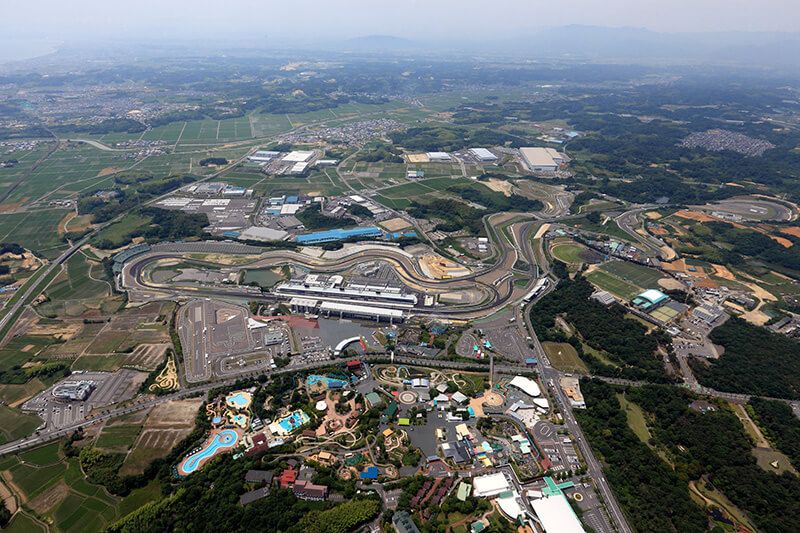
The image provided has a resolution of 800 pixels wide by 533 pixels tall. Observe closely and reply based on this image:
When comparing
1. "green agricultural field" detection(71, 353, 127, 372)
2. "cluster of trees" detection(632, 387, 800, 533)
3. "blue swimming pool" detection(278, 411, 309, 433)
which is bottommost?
"green agricultural field" detection(71, 353, 127, 372)

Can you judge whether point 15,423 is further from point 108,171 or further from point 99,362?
point 108,171

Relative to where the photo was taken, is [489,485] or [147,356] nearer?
[489,485]

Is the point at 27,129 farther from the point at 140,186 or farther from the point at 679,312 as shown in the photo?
the point at 679,312

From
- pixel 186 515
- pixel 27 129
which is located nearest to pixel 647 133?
pixel 186 515

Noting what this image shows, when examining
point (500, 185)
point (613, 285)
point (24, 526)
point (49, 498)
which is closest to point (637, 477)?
point (613, 285)

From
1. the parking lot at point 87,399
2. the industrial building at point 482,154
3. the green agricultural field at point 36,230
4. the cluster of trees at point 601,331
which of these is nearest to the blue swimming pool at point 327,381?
the parking lot at point 87,399

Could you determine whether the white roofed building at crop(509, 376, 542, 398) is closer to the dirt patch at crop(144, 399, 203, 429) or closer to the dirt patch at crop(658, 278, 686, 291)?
the dirt patch at crop(144, 399, 203, 429)

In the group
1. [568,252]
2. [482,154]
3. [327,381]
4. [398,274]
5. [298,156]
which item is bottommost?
[327,381]

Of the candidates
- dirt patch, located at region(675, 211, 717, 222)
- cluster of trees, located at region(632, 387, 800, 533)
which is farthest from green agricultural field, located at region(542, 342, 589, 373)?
dirt patch, located at region(675, 211, 717, 222)
